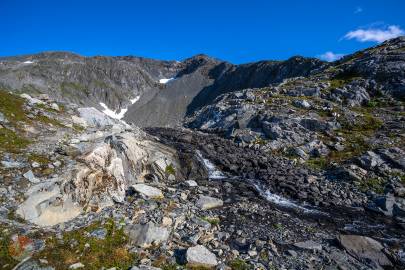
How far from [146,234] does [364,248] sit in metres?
13.3

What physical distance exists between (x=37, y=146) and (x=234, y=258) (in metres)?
18.5

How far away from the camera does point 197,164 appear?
122ft

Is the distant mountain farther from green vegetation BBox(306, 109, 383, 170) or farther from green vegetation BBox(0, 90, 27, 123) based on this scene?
green vegetation BBox(0, 90, 27, 123)

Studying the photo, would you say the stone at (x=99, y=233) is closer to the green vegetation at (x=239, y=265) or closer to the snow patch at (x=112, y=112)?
the green vegetation at (x=239, y=265)

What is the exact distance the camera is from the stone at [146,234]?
19266 mm

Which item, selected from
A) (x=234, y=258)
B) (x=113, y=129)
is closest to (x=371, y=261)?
(x=234, y=258)

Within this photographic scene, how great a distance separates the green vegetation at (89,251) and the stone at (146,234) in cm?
47

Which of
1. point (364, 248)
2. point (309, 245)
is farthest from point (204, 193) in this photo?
point (364, 248)

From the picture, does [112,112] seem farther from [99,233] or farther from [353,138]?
[99,233]

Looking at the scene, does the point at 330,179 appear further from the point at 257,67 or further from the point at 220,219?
the point at 257,67

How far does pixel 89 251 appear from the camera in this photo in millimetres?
18078

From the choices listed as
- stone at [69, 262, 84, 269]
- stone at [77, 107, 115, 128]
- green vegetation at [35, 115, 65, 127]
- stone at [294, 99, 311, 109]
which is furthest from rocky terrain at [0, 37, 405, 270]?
stone at [294, 99, 311, 109]

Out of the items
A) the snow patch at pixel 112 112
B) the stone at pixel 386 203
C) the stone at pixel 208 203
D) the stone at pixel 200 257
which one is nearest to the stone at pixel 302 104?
the stone at pixel 386 203

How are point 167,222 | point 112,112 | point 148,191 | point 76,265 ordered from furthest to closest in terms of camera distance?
1. point 112,112
2. point 148,191
3. point 167,222
4. point 76,265
